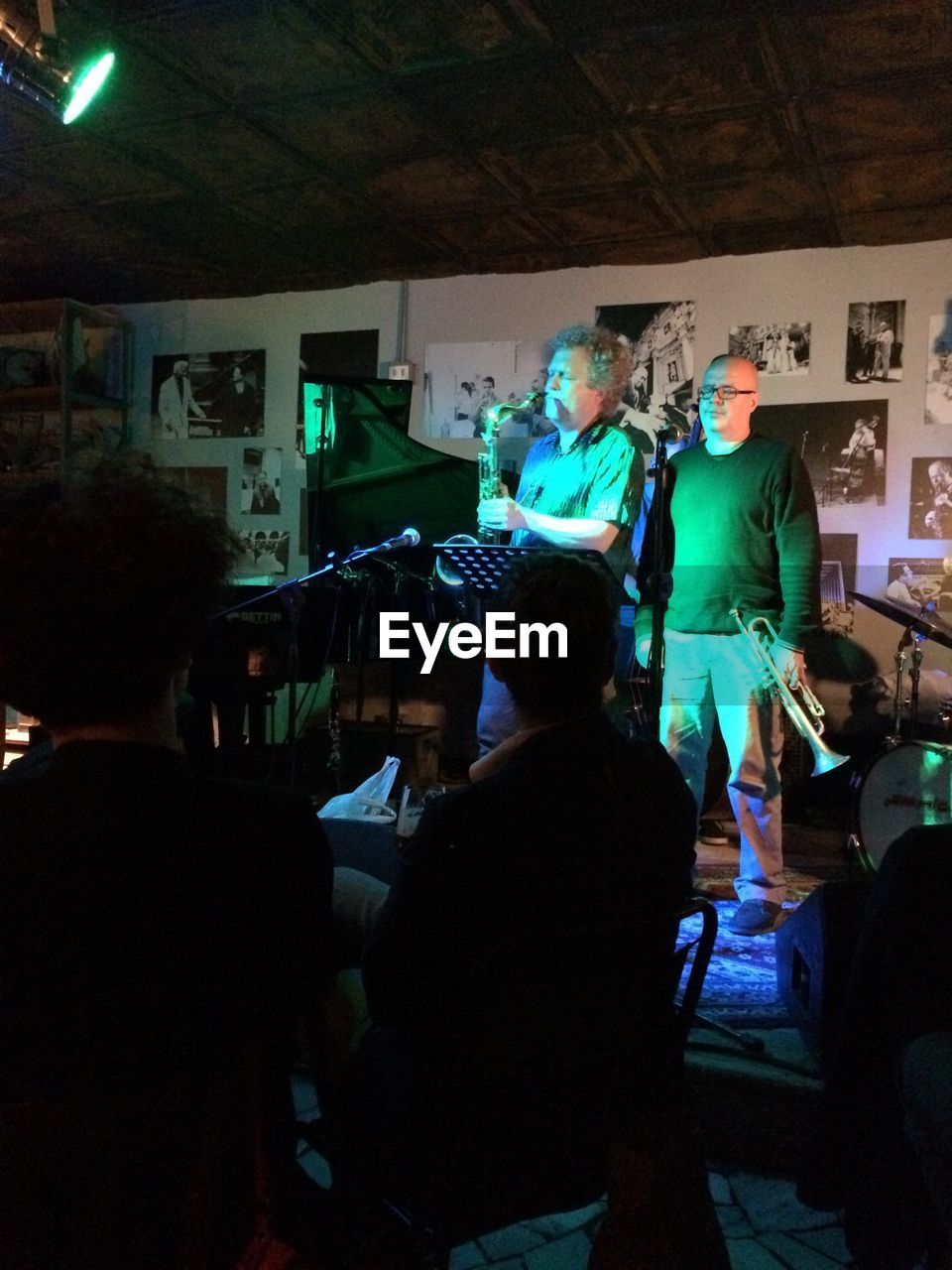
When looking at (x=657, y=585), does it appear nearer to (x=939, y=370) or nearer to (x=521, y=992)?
(x=521, y=992)

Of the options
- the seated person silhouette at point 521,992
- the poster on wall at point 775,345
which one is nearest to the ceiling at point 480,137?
the poster on wall at point 775,345

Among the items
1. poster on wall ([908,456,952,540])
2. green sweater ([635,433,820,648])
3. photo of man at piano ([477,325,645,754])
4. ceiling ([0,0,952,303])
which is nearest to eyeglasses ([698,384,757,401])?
green sweater ([635,433,820,648])

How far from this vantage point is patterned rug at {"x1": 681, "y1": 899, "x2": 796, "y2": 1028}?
2.45 meters

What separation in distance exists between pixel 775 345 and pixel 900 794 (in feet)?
7.89

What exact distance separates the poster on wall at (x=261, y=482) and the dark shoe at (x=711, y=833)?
308 centimetres

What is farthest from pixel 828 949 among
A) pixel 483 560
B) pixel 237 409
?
pixel 237 409

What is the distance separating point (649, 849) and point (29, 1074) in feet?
2.58

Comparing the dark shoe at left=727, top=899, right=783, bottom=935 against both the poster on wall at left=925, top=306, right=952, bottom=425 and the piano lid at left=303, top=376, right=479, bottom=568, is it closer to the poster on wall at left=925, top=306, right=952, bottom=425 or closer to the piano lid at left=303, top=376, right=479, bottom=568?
the piano lid at left=303, top=376, right=479, bottom=568

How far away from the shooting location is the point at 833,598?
16.1ft

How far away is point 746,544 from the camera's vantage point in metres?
3.40

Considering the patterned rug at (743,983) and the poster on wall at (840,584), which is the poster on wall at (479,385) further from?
Result: the patterned rug at (743,983)

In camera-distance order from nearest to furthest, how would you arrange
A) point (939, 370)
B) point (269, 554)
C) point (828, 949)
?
point (828, 949)
point (939, 370)
point (269, 554)

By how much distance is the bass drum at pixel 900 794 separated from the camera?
3607 mm

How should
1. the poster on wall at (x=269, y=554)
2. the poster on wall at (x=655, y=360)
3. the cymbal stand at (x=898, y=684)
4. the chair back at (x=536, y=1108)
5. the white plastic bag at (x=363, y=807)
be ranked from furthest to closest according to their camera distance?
1. the poster on wall at (x=269, y=554)
2. the poster on wall at (x=655, y=360)
3. the cymbal stand at (x=898, y=684)
4. the white plastic bag at (x=363, y=807)
5. the chair back at (x=536, y=1108)
